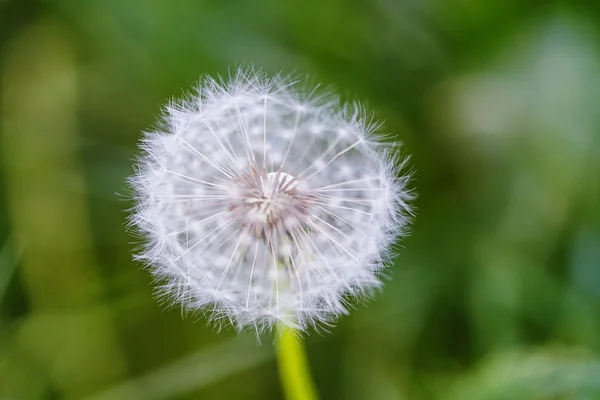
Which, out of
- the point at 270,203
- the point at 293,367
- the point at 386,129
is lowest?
the point at 293,367

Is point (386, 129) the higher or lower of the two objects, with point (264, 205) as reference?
higher

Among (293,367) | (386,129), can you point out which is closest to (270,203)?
(293,367)

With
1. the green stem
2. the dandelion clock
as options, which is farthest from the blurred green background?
the dandelion clock

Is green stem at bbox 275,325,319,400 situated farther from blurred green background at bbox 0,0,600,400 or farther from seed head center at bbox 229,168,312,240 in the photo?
blurred green background at bbox 0,0,600,400

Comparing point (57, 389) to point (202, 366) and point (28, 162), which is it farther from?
point (28, 162)

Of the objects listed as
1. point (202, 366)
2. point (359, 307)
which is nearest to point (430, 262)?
point (359, 307)

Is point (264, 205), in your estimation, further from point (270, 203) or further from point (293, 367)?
point (293, 367)

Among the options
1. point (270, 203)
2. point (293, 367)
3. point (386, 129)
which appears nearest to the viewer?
point (270, 203)
